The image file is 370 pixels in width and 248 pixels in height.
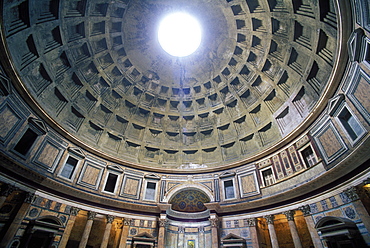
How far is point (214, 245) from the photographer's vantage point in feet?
51.0

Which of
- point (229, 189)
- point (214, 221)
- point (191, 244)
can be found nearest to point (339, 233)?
point (214, 221)

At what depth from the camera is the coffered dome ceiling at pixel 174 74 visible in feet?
43.6

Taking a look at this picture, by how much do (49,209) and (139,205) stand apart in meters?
7.23

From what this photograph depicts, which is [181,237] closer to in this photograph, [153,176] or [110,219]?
[153,176]

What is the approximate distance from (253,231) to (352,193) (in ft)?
26.5

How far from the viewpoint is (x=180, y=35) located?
23.5m

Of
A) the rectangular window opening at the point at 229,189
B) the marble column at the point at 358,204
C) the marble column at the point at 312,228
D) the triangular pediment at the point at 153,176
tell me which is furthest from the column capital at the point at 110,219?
the marble column at the point at 358,204

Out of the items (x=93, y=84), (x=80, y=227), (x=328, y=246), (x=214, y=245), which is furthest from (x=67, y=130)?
(x=328, y=246)

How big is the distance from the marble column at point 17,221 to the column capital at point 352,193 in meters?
20.0

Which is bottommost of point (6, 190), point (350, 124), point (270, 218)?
point (270, 218)

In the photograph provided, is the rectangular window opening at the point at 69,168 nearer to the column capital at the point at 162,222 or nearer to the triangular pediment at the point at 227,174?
the column capital at the point at 162,222

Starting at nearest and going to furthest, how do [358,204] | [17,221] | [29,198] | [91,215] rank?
[358,204] → [17,221] → [29,198] → [91,215]

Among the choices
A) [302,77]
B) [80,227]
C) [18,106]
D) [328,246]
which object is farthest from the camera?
[80,227]

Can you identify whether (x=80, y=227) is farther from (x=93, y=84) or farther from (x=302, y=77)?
(x=302, y=77)
